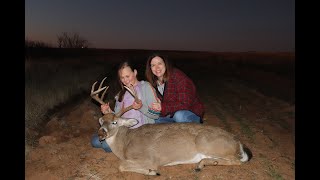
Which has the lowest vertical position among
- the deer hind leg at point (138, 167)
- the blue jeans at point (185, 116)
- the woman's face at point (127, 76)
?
the deer hind leg at point (138, 167)

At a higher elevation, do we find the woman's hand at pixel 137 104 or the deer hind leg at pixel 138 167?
the woman's hand at pixel 137 104

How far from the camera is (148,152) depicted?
5395 millimetres

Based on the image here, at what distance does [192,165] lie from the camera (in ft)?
17.9

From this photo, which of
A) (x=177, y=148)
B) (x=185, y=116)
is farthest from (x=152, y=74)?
(x=177, y=148)

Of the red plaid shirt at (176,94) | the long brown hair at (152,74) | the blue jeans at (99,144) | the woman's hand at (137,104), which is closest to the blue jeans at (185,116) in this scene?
the red plaid shirt at (176,94)

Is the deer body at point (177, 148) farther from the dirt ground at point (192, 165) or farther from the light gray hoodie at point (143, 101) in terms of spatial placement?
the light gray hoodie at point (143, 101)

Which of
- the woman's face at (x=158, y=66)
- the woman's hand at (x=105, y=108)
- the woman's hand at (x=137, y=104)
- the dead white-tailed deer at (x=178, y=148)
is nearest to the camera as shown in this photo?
the dead white-tailed deer at (x=178, y=148)

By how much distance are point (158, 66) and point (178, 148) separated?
1.51m

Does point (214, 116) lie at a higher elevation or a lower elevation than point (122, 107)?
lower

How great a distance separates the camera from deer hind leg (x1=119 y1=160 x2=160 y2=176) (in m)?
5.17

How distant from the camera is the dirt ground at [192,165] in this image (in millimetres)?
5098

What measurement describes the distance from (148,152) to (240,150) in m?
1.43
